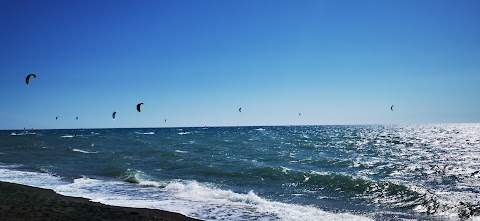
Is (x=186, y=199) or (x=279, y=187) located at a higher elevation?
(x=186, y=199)

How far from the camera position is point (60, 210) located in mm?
12023

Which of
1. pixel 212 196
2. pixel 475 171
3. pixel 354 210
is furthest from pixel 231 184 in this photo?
pixel 475 171

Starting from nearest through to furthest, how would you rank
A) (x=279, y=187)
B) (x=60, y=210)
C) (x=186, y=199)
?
1. (x=60, y=210)
2. (x=186, y=199)
3. (x=279, y=187)

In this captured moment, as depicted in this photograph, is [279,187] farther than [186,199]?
Yes

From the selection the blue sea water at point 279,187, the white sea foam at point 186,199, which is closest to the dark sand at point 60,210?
the white sea foam at point 186,199

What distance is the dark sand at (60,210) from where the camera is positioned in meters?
11.0

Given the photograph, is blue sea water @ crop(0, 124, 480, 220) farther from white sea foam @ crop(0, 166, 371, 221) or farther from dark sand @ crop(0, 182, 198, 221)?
dark sand @ crop(0, 182, 198, 221)

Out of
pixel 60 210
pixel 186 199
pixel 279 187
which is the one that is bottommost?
pixel 279 187

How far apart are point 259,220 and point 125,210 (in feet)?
14.2

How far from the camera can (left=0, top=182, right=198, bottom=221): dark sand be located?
36.2 ft

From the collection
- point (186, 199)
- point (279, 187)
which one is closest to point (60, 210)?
point (186, 199)

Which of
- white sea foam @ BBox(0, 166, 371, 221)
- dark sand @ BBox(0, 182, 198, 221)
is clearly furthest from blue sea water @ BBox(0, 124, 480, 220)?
dark sand @ BBox(0, 182, 198, 221)

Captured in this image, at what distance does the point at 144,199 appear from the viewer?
15992mm

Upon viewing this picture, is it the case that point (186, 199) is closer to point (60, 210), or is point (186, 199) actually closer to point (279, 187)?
point (60, 210)
